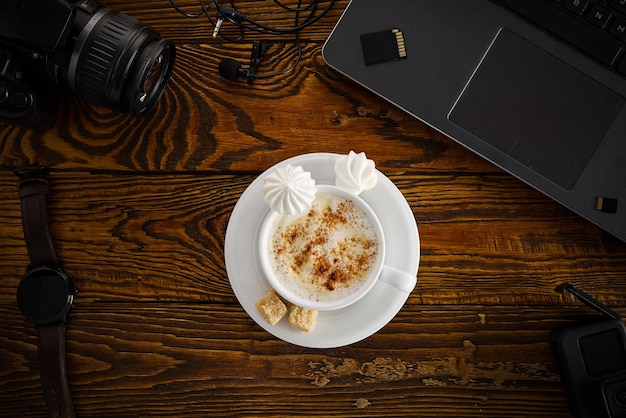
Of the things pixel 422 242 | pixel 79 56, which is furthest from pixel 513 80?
pixel 79 56

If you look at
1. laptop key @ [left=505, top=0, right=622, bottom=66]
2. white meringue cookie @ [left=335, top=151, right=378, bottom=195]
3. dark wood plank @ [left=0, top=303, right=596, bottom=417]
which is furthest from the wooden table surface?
laptop key @ [left=505, top=0, right=622, bottom=66]

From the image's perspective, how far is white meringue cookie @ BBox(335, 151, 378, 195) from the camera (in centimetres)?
83

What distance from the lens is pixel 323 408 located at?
92 cm

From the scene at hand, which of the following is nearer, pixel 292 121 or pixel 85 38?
pixel 85 38

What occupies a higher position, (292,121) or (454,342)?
(292,121)

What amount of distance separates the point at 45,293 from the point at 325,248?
45 centimetres

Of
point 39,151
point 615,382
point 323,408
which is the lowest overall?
point 323,408

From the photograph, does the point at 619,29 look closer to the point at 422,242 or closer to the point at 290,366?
the point at 422,242

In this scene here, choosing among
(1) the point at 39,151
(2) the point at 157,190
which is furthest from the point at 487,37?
(1) the point at 39,151

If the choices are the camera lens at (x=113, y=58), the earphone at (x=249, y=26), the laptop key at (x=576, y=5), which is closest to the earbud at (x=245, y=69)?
the earphone at (x=249, y=26)

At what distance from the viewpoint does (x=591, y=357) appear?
0.88 meters

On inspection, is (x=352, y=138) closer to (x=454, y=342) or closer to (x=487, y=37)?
(x=487, y=37)

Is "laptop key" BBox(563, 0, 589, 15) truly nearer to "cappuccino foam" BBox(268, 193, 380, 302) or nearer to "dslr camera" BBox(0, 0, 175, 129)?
"cappuccino foam" BBox(268, 193, 380, 302)

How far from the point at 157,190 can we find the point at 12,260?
26 centimetres
